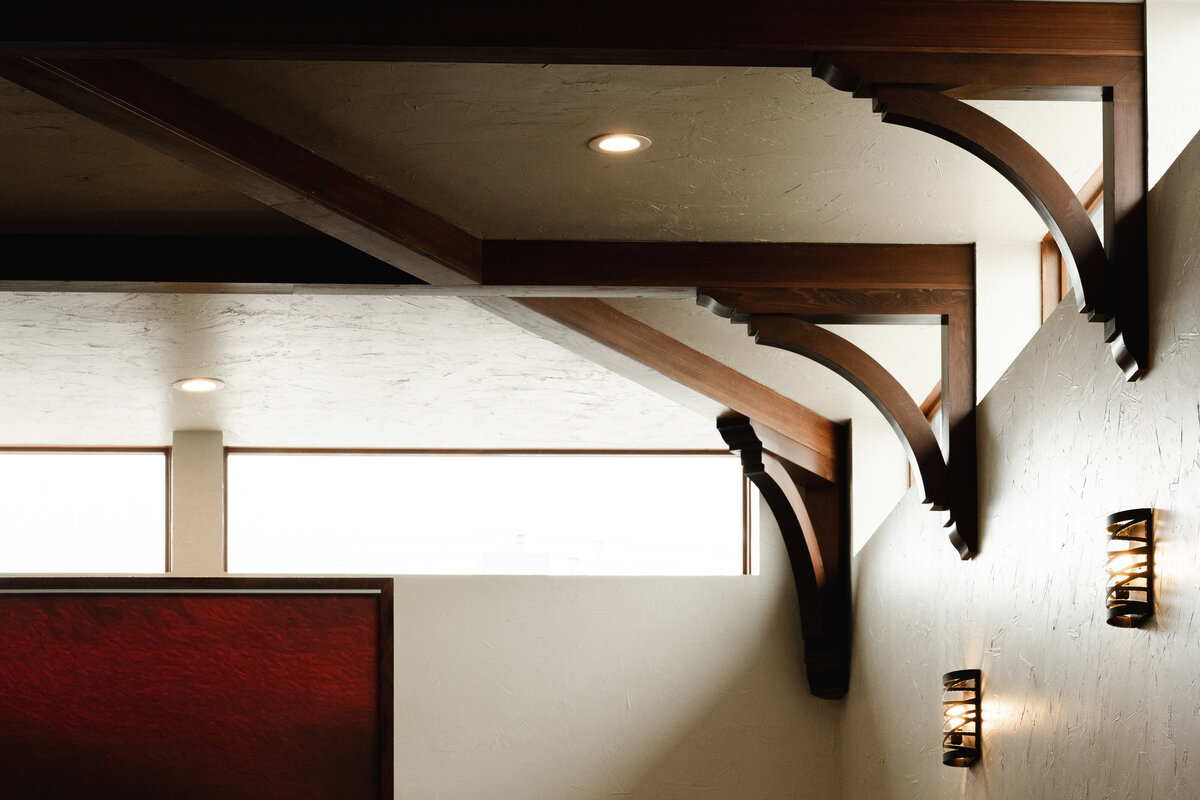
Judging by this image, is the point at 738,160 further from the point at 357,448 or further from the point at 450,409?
the point at 357,448

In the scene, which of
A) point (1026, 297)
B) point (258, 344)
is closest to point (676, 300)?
point (1026, 297)

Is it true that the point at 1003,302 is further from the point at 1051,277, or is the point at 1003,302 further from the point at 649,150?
the point at 649,150

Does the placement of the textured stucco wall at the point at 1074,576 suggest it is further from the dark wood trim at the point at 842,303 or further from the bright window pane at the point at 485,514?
the bright window pane at the point at 485,514

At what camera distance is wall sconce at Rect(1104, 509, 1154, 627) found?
2.84 m

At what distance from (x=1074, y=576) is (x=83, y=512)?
206 inches

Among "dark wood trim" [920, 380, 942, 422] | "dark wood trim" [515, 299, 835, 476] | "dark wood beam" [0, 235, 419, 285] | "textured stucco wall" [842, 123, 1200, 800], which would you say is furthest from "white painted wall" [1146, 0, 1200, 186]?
"dark wood trim" [920, 380, 942, 422]

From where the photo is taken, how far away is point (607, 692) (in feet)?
21.8

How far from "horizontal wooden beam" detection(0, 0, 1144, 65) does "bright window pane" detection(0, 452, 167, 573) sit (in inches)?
182

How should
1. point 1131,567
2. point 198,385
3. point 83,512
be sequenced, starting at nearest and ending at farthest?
point 1131,567, point 198,385, point 83,512

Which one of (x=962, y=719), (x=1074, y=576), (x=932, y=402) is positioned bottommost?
(x=962, y=719)

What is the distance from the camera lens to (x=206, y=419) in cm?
670

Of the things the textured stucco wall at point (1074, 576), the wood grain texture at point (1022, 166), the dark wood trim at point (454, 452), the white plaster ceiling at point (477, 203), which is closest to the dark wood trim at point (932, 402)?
the white plaster ceiling at point (477, 203)

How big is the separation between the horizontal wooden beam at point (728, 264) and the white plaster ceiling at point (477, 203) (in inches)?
2.3

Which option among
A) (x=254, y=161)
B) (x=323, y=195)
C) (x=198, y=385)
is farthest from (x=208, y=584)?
(x=198, y=385)
